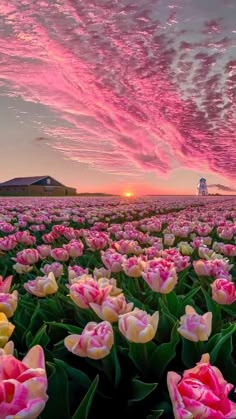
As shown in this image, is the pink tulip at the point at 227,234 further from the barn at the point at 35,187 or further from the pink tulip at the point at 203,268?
the barn at the point at 35,187

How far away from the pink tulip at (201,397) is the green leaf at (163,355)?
610 millimetres

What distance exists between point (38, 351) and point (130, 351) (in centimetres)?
65

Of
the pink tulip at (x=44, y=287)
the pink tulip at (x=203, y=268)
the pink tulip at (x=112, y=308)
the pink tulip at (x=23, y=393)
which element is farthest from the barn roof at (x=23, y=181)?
the pink tulip at (x=23, y=393)

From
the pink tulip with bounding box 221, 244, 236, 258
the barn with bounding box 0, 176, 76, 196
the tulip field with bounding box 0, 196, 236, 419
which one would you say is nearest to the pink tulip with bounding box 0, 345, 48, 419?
the tulip field with bounding box 0, 196, 236, 419

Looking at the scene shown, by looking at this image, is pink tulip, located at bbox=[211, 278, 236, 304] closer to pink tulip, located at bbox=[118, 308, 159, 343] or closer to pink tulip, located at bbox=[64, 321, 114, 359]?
pink tulip, located at bbox=[118, 308, 159, 343]

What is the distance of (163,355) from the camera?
1800mm

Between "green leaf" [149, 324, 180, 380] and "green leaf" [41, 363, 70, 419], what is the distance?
19.1 inches

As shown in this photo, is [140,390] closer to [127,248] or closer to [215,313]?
[215,313]

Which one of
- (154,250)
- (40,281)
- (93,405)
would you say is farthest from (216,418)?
(154,250)

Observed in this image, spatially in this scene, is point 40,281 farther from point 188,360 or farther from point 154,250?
point 154,250

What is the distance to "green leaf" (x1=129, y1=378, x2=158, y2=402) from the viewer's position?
1521mm

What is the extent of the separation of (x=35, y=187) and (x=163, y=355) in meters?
78.8

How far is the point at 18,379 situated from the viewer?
110 cm

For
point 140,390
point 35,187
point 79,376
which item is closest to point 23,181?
point 35,187
